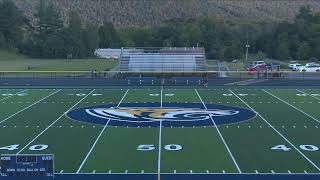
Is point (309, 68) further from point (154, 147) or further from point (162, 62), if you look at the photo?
point (154, 147)

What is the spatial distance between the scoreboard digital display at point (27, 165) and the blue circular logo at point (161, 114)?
10.5 m

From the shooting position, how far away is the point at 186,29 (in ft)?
269

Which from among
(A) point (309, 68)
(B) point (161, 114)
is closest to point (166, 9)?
(A) point (309, 68)

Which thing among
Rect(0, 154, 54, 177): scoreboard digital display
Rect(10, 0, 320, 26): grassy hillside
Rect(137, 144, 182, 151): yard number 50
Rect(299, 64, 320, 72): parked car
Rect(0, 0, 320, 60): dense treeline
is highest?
Rect(10, 0, 320, 26): grassy hillside

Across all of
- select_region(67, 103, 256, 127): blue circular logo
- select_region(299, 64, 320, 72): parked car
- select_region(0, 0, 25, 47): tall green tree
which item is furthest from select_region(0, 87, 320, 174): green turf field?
select_region(0, 0, 25, 47): tall green tree

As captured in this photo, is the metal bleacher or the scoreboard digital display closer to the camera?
the scoreboard digital display

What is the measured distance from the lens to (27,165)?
1202cm

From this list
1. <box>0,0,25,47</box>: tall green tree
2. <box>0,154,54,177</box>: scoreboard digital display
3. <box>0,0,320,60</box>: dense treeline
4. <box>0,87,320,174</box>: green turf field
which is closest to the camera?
<box>0,154,54,177</box>: scoreboard digital display

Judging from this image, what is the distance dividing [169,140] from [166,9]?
376 feet

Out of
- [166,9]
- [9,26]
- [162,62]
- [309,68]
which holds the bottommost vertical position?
[309,68]

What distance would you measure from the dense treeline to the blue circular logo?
146 feet

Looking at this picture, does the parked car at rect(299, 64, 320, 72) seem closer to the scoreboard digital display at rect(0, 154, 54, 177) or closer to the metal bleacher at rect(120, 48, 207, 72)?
the metal bleacher at rect(120, 48, 207, 72)

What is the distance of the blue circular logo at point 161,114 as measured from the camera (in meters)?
23.3

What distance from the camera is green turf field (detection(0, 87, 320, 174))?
16078 mm
